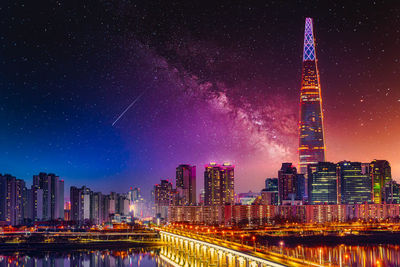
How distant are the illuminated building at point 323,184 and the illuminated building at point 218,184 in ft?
89.0

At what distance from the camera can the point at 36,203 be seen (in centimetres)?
9831

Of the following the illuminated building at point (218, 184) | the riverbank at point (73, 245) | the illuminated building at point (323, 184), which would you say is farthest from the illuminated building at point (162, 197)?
the riverbank at point (73, 245)

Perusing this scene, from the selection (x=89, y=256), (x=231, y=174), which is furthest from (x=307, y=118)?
(x=89, y=256)

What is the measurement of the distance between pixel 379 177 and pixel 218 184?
5465cm

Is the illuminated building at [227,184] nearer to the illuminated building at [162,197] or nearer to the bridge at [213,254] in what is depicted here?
the illuminated building at [162,197]

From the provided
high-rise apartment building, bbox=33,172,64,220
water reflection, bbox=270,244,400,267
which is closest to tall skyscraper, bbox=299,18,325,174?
water reflection, bbox=270,244,400,267

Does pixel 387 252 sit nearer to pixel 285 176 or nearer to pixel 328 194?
pixel 328 194

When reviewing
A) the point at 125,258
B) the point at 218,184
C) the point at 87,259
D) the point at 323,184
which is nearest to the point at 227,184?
the point at 218,184

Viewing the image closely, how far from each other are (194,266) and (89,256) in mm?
18553

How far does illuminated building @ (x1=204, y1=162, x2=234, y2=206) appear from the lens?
5989 inches

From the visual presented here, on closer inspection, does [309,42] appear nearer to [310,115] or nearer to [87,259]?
[310,115]

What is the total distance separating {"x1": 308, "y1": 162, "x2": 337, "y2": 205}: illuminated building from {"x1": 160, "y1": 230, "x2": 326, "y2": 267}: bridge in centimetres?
9066

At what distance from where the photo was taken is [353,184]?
14800 centimetres

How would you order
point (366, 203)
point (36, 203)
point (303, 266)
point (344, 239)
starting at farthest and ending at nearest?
point (366, 203)
point (36, 203)
point (344, 239)
point (303, 266)
